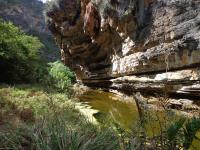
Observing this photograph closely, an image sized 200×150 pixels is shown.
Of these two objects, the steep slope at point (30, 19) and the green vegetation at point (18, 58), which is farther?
the steep slope at point (30, 19)

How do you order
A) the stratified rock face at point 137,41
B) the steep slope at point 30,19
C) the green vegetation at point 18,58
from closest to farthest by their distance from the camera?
the stratified rock face at point 137,41, the green vegetation at point 18,58, the steep slope at point 30,19

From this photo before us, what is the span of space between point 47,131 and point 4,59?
20819 mm

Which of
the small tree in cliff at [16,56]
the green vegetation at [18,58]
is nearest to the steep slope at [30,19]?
the green vegetation at [18,58]

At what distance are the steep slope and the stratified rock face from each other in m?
35.4

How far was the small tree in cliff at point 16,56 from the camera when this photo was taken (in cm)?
2472

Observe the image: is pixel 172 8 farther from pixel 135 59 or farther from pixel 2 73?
pixel 2 73

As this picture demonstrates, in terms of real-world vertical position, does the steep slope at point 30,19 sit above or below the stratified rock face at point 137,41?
above

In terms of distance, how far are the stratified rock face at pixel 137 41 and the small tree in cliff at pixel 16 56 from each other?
11.5ft

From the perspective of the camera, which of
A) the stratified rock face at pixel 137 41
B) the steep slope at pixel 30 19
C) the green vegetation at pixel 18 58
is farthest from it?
the steep slope at pixel 30 19

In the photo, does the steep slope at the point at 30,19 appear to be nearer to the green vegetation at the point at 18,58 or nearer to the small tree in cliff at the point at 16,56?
the green vegetation at the point at 18,58

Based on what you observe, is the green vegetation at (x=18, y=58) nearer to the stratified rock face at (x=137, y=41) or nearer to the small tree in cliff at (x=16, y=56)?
the small tree in cliff at (x=16, y=56)

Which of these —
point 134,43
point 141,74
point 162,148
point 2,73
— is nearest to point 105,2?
point 134,43

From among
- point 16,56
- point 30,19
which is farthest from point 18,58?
point 30,19

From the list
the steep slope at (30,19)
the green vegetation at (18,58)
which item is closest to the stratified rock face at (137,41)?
the green vegetation at (18,58)
